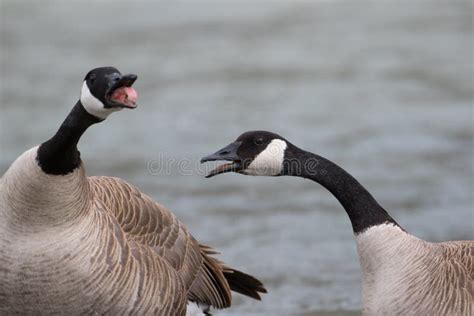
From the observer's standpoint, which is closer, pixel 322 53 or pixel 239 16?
pixel 322 53

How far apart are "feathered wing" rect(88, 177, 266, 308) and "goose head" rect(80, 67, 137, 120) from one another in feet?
3.67

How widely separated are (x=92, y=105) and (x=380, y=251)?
2.06 metres

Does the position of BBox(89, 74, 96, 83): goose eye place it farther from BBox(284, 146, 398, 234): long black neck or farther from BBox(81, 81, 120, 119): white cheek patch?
BBox(284, 146, 398, 234): long black neck

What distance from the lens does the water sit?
33.1ft

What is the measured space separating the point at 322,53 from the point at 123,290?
11.6m

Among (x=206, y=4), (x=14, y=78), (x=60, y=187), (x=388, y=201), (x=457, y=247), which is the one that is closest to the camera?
(x=60, y=187)

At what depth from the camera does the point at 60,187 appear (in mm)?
5641

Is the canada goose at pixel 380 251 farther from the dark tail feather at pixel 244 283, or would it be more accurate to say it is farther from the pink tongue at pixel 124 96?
the dark tail feather at pixel 244 283

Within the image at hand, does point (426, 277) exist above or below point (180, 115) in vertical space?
below

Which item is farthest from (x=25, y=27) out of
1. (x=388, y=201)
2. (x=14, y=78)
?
(x=388, y=201)

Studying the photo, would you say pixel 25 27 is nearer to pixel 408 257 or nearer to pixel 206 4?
pixel 206 4

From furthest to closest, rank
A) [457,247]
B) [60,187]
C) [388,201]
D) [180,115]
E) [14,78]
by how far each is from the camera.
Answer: [14,78] → [180,115] → [388,201] → [457,247] → [60,187]

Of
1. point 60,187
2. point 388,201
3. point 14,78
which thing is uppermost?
point 14,78

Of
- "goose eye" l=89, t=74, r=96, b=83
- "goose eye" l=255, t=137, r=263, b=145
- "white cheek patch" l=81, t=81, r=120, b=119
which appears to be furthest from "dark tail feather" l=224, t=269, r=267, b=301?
"goose eye" l=89, t=74, r=96, b=83
